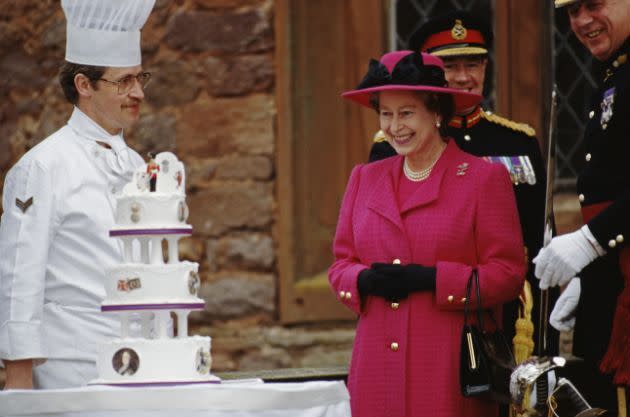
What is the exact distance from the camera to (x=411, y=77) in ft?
19.0

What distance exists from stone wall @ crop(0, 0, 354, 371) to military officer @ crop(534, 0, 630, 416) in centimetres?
289

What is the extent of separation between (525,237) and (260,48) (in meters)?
2.66

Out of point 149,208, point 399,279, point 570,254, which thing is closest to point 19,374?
point 149,208

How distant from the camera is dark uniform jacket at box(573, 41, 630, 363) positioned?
5.56m

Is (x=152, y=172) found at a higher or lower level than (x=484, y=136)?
lower

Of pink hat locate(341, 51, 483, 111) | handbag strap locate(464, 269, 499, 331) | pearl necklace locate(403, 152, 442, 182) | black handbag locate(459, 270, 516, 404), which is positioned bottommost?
black handbag locate(459, 270, 516, 404)

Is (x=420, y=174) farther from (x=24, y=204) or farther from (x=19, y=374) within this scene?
(x=19, y=374)

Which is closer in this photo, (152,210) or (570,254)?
(152,210)

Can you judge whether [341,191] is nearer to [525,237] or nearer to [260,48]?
[260,48]

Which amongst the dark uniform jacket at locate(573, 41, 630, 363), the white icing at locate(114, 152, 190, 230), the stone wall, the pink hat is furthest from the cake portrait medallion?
the stone wall

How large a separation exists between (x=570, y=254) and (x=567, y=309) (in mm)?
614

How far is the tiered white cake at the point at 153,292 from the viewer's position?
196 inches

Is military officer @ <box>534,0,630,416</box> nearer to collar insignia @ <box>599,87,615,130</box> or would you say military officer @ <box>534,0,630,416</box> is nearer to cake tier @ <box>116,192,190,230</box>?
collar insignia @ <box>599,87,615,130</box>

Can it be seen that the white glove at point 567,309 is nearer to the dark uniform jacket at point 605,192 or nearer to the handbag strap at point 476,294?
the dark uniform jacket at point 605,192
